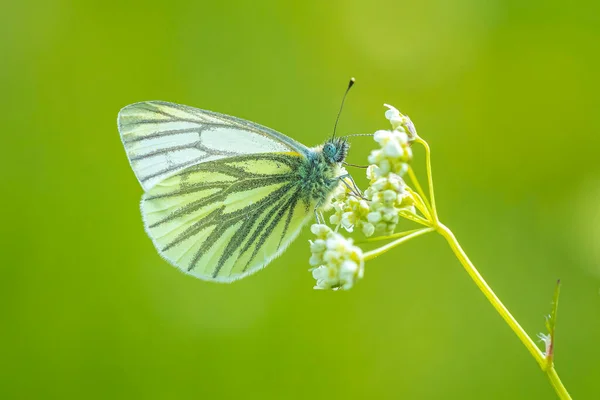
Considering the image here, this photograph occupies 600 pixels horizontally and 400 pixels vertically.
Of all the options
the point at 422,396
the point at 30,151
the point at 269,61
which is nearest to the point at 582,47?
the point at 269,61

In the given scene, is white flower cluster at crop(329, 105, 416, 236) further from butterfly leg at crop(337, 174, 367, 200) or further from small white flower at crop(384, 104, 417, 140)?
butterfly leg at crop(337, 174, 367, 200)

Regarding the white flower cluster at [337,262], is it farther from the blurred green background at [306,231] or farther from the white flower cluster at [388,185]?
the blurred green background at [306,231]

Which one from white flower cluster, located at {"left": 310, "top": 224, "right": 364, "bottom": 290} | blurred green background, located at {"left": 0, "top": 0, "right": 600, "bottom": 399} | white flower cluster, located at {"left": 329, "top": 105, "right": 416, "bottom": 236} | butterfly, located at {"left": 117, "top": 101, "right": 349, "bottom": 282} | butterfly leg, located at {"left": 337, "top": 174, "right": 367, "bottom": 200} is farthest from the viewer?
blurred green background, located at {"left": 0, "top": 0, "right": 600, "bottom": 399}

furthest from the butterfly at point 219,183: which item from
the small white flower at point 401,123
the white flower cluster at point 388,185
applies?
the white flower cluster at point 388,185

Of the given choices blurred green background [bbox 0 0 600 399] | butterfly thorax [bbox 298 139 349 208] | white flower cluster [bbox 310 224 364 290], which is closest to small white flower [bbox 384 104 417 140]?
butterfly thorax [bbox 298 139 349 208]

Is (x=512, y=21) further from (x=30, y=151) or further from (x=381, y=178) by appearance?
(x=30, y=151)
